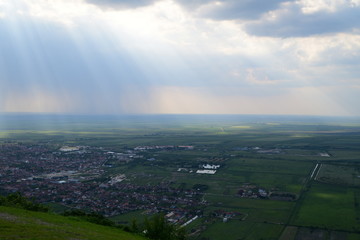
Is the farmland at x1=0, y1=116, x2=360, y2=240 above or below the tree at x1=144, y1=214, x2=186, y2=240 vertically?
below

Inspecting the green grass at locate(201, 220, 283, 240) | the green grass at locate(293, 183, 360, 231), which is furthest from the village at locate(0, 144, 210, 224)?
the green grass at locate(293, 183, 360, 231)

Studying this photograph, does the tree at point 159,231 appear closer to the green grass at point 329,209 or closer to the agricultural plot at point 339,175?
the green grass at point 329,209

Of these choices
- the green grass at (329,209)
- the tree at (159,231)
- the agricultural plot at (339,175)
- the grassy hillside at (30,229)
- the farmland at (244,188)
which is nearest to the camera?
the grassy hillside at (30,229)

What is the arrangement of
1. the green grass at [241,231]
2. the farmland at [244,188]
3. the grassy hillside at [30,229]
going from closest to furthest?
the grassy hillside at [30,229], the green grass at [241,231], the farmland at [244,188]

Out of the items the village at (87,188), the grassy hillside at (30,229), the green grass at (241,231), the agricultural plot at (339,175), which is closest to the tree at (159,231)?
the grassy hillside at (30,229)

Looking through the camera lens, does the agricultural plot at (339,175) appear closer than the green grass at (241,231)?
No

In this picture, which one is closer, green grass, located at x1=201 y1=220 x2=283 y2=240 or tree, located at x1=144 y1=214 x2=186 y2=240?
tree, located at x1=144 y1=214 x2=186 y2=240

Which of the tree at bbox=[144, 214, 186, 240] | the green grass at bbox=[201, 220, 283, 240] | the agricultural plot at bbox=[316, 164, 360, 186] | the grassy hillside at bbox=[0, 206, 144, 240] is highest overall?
the grassy hillside at bbox=[0, 206, 144, 240]

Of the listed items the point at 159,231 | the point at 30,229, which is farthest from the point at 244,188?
the point at 30,229

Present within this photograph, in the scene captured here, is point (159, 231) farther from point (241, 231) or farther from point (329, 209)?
point (329, 209)

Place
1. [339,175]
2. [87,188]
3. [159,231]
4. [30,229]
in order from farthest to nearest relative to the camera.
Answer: [339,175] → [87,188] → [159,231] → [30,229]

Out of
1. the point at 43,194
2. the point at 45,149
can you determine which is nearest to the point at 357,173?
the point at 43,194

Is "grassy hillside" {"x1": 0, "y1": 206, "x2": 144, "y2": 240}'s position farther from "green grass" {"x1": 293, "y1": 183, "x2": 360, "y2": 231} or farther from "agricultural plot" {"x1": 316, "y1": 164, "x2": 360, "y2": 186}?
"agricultural plot" {"x1": 316, "y1": 164, "x2": 360, "y2": 186}
